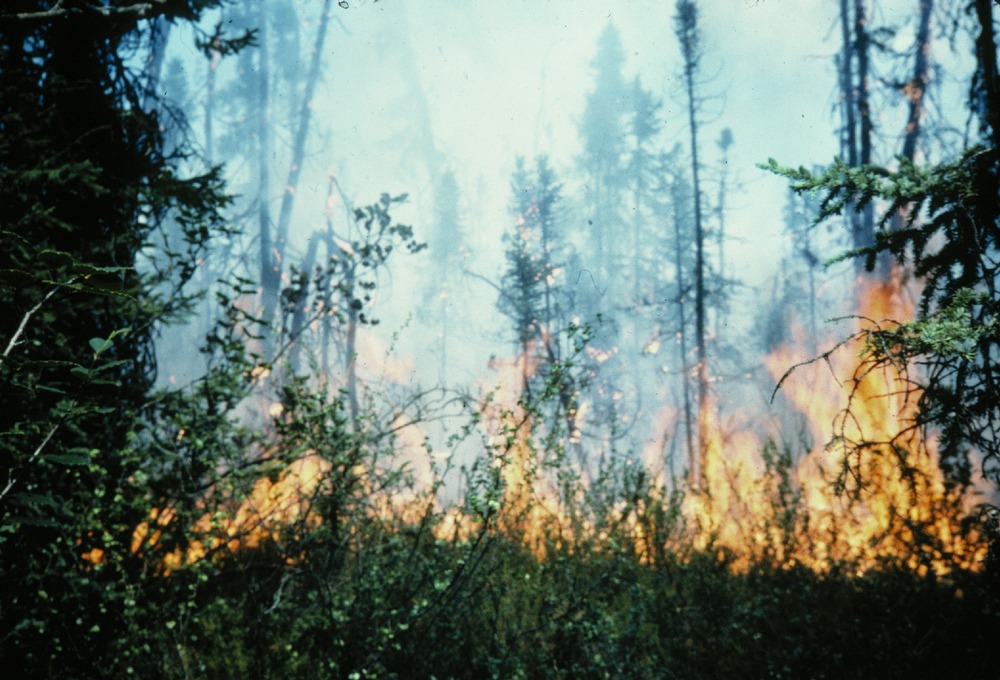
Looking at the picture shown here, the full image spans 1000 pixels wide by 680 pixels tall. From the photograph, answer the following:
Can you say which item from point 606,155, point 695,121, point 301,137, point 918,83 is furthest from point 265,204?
point 606,155

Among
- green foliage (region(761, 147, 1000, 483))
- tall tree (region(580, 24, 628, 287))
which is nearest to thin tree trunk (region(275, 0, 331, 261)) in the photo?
green foliage (region(761, 147, 1000, 483))

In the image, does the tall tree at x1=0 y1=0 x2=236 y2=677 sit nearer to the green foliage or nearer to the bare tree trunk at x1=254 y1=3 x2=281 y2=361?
the green foliage

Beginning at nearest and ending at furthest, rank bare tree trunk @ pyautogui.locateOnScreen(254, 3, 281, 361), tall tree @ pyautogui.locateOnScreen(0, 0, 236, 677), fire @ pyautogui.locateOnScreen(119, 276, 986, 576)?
tall tree @ pyautogui.locateOnScreen(0, 0, 236, 677), fire @ pyautogui.locateOnScreen(119, 276, 986, 576), bare tree trunk @ pyautogui.locateOnScreen(254, 3, 281, 361)

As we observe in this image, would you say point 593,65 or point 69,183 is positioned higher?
point 593,65

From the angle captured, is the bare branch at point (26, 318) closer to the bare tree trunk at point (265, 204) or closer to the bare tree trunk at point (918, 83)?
the bare tree trunk at point (918, 83)

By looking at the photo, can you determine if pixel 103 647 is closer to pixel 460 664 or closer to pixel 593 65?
pixel 460 664

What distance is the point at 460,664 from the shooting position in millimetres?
3895

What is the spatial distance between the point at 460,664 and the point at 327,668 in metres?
1.08

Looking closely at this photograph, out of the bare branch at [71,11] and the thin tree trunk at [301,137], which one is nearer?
the bare branch at [71,11]

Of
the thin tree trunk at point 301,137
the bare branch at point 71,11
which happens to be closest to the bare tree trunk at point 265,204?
the thin tree trunk at point 301,137

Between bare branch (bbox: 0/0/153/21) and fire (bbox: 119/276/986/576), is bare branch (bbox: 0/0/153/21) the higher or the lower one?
the higher one

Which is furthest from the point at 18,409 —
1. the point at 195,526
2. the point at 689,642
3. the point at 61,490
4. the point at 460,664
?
the point at 689,642

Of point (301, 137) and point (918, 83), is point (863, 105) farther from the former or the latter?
point (301, 137)

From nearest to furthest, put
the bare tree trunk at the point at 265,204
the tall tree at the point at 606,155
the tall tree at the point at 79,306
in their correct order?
the tall tree at the point at 79,306 < the bare tree trunk at the point at 265,204 < the tall tree at the point at 606,155
